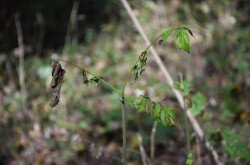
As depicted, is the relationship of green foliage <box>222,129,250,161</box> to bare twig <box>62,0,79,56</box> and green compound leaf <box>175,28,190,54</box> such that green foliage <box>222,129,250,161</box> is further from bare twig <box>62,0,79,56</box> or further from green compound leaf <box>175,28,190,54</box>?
bare twig <box>62,0,79,56</box>

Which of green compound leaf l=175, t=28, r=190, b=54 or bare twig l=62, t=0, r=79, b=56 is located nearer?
green compound leaf l=175, t=28, r=190, b=54

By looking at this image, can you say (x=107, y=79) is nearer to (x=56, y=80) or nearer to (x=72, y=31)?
(x=72, y=31)

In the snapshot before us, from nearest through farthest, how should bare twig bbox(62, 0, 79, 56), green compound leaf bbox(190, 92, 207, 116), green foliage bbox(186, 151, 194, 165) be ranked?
green foliage bbox(186, 151, 194, 165)
green compound leaf bbox(190, 92, 207, 116)
bare twig bbox(62, 0, 79, 56)

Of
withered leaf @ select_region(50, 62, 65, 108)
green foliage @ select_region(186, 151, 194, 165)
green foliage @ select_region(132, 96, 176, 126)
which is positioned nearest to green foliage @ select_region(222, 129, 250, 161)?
green foliage @ select_region(186, 151, 194, 165)

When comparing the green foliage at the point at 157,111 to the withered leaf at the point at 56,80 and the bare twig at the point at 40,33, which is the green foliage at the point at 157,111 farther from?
the bare twig at the point at 40,33

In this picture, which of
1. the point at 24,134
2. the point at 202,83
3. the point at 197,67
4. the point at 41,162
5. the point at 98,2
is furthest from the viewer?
the point at 98,2

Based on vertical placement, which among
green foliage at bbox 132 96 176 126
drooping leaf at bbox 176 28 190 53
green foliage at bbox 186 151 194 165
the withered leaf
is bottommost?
green foliage at bbox 186 151 194 165

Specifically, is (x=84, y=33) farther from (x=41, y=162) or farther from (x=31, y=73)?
(x=41, y=162)

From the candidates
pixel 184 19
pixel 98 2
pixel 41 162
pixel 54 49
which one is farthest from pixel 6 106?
pixel 184 19

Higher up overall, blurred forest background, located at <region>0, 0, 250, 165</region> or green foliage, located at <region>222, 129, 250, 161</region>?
blurred forest background, located at <region>0, 0, 250, 165</region>
